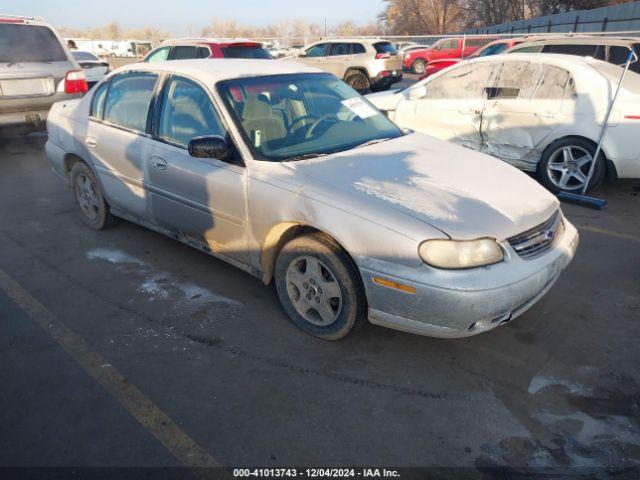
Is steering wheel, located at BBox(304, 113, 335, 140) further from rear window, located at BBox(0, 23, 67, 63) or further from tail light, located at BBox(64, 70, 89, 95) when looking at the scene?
rear window, located at BBox(0, 23, 67, 63)

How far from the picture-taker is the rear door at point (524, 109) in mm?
5746

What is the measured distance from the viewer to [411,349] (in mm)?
3105

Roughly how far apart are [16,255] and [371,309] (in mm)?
3419

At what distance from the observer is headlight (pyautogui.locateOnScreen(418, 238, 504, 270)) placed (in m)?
2.59

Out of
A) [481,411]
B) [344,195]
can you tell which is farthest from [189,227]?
[481,411]

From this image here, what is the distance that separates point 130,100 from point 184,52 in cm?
719

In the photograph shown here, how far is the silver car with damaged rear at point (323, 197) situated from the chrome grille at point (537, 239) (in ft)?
0.04

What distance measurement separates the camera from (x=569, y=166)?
18.9 feet

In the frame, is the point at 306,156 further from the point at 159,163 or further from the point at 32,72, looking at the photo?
the point at 32,72

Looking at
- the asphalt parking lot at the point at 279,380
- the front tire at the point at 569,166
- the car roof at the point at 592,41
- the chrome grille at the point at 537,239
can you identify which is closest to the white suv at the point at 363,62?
the car roof at the point at 592,41

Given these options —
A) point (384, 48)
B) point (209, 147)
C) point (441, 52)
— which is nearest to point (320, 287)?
point (209, 147)

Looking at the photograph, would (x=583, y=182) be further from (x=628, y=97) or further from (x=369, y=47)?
(x=369, y=47)

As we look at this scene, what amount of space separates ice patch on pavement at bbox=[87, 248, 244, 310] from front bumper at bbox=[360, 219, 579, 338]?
4.25 ft

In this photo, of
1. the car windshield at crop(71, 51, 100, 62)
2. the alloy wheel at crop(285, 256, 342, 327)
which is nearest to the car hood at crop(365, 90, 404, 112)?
the alloy wheel at crop(285, 256, 342, 327)
